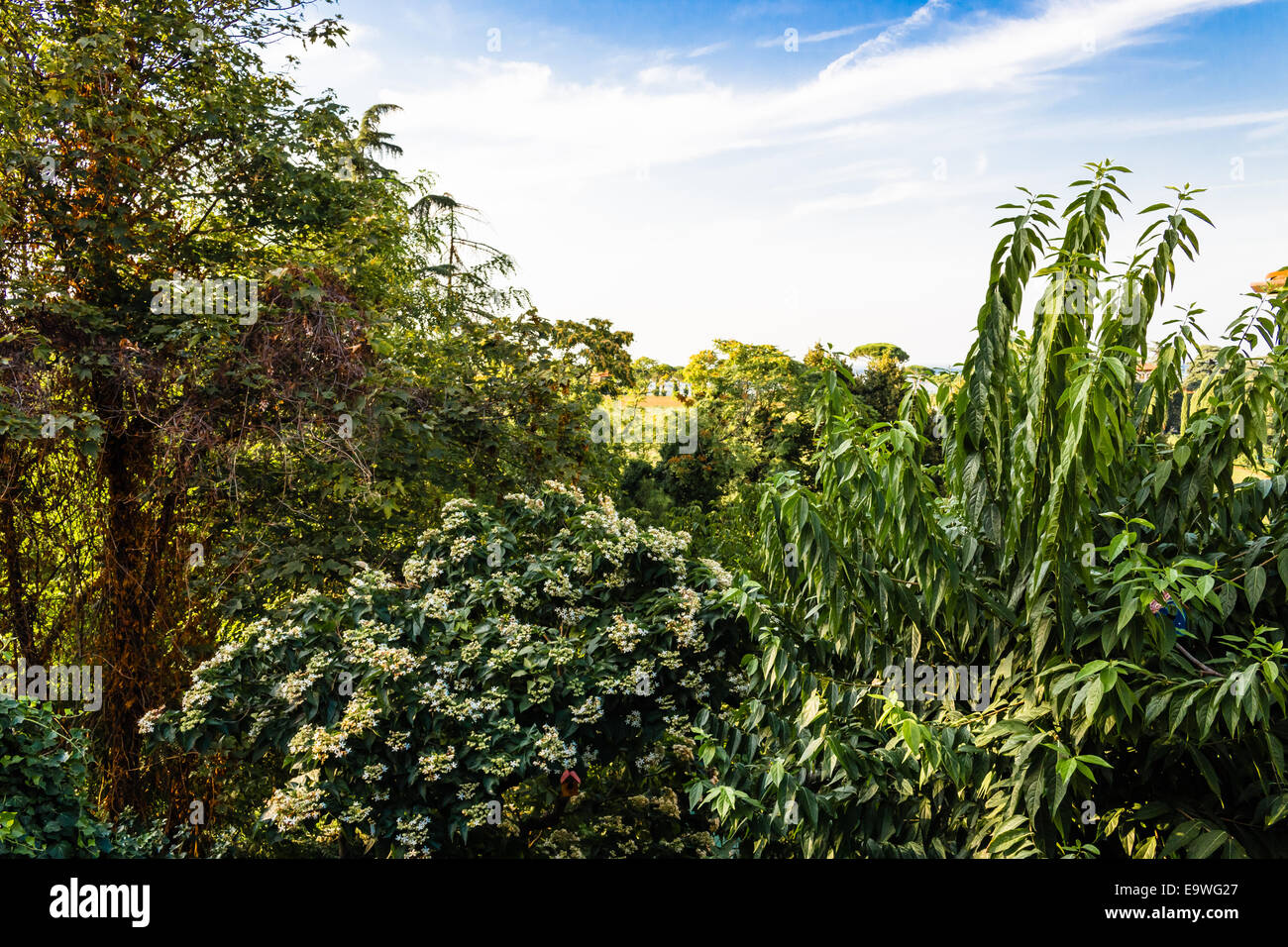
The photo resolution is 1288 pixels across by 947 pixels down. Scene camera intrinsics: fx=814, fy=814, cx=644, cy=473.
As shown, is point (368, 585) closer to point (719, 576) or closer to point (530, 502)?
point (530, 502)

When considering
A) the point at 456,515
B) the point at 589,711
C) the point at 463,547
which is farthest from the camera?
the point at 456,515

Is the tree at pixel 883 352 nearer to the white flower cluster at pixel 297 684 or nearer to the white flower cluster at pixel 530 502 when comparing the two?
the white flower cluster at pixel 530 502

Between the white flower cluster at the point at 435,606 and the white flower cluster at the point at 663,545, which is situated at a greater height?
the white flower cluster at the point at 663,545

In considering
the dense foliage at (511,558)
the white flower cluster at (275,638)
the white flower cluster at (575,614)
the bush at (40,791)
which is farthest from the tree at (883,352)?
the bush at (40,791)

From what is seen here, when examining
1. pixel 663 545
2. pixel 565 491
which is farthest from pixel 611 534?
pixel 565 491

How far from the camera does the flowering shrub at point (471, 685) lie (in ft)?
10.6

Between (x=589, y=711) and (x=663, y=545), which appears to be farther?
(x=663, y=545)

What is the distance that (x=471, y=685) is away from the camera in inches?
134

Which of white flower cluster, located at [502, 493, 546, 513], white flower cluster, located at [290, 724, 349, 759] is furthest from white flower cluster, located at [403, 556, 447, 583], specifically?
white flower cluster, located at [290, 724, 349, 759]

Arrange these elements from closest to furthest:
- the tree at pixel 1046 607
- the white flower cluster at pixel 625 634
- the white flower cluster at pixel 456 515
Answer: the tree at pixel 1046 607
the white flower cluster at pixel 625 634
the white flower cluster at pixel 456 515

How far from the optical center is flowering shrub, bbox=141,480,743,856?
3.22 metres

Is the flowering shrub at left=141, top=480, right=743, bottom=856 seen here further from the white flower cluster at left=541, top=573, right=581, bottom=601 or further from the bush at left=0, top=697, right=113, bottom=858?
the bush at left=0, top=697, right=113, bottom=858

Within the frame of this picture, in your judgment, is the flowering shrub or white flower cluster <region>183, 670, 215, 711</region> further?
white flower cluster <region>183, 670, 215, 711</region>
